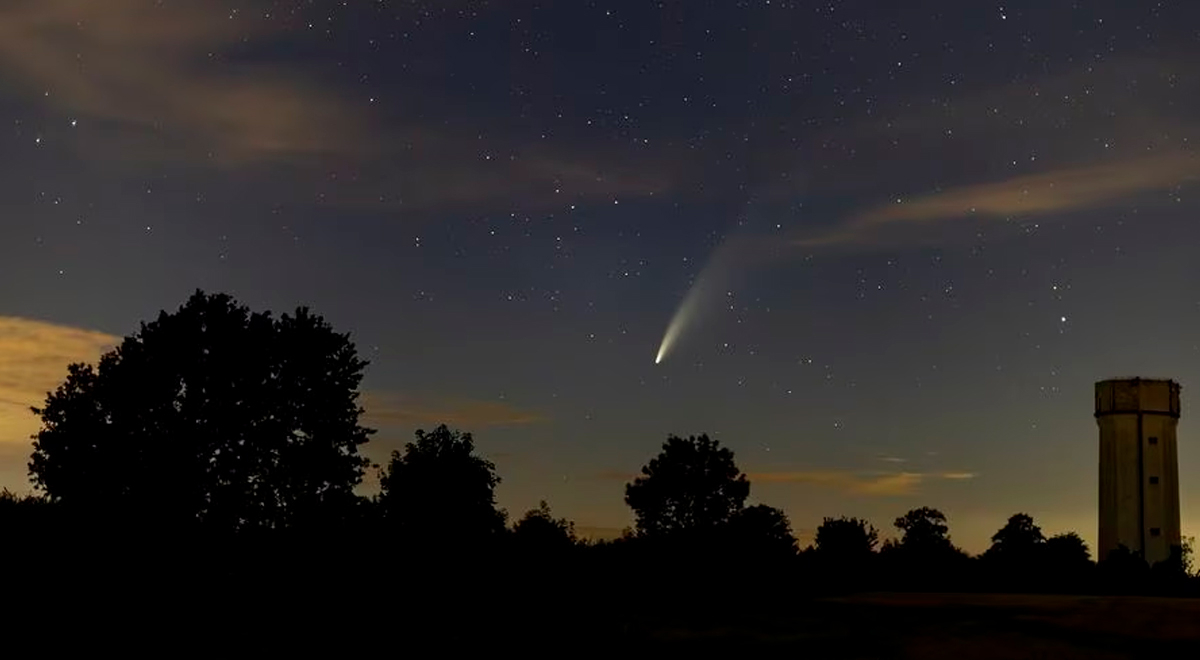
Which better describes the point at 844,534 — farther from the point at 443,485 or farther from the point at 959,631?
the point at 959,631

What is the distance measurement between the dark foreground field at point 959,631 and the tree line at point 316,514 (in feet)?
9.48

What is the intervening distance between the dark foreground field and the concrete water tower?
77663 mm

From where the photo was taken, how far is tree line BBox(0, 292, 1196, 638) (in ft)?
78.1

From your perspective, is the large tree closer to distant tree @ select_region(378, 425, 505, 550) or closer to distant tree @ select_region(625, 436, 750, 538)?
distant tree @ select_region(378, 425, 505, 550)

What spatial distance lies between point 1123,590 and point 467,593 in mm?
Result: 16661

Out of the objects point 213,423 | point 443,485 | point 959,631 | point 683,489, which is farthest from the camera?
point 683,489

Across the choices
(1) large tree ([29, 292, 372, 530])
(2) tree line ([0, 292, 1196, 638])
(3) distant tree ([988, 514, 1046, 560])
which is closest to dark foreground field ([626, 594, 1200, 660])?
(2) tree line ([0, 292, 1196, 638])

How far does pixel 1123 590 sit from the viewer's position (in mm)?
27891

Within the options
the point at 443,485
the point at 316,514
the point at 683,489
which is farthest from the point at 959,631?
the point at 683,489

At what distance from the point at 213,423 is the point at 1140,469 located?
69740 mm

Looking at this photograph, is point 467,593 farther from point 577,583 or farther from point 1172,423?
point 1172,423

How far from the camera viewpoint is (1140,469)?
8631cm

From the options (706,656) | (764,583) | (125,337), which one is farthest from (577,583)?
(125,337)

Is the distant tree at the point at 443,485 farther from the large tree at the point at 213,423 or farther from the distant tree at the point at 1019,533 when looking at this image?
the distant tree at the point at 1019,533
